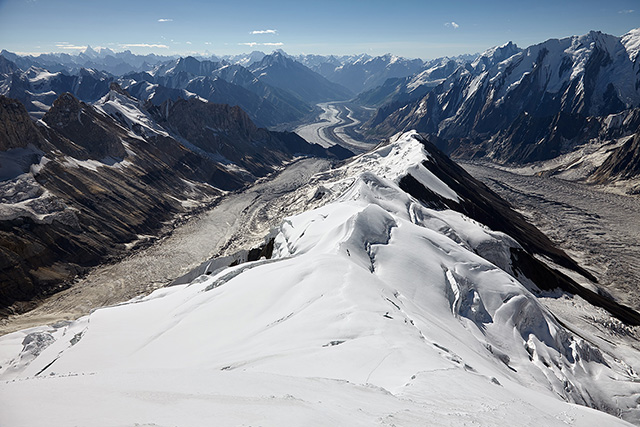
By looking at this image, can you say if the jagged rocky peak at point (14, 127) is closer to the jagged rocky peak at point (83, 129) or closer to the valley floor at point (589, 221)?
the jagged rocky peak at point (83, 129)

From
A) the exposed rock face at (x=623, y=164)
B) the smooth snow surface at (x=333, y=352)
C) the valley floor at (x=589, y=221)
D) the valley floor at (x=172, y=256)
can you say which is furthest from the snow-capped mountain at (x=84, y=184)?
the exposed rock face at (x=623, y=164)

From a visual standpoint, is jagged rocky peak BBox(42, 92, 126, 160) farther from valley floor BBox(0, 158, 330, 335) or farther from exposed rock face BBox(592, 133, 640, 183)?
exposed rock face BBox(592, 133, 640, 183)

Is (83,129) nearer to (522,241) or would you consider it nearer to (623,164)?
(522,241)

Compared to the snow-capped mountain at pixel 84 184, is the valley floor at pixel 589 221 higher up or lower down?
lower down

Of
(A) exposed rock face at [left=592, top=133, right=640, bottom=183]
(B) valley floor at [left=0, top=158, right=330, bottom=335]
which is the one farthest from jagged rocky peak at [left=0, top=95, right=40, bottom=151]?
(A) exposed rock face at [left=592, top=133, right=640, bottom=183]

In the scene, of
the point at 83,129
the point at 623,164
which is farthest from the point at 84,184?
the point at 623,164

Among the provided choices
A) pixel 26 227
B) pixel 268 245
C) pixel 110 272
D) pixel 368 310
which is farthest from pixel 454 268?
pixel 26 227
